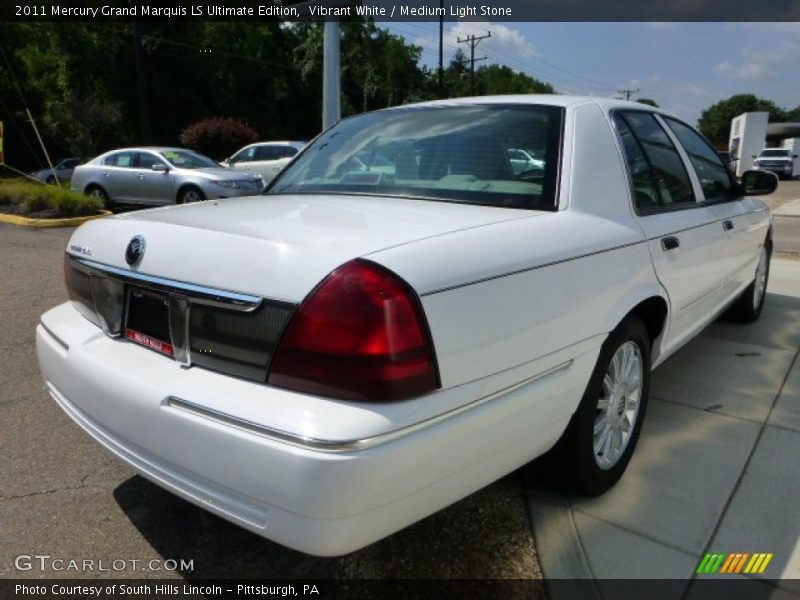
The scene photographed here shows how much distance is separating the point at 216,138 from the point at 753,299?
20.6 meters

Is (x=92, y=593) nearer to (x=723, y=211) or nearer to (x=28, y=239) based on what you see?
(x=723, y=211)


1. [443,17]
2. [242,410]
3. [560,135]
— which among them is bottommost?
[242,410]

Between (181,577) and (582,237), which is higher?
(582,237)

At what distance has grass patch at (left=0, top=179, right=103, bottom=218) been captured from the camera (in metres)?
11.2

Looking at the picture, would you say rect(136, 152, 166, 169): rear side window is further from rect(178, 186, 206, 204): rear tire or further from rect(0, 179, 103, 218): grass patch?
rect(0, 179, 103, 218): grass patch

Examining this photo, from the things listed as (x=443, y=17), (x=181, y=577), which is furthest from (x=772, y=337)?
(x=443, y=17)

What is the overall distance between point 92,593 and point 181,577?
0.28 meters

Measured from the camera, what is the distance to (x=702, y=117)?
360 ft

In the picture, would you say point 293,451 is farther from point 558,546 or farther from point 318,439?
point 558,546

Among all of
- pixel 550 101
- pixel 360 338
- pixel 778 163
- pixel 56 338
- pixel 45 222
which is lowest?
pixel 778 163

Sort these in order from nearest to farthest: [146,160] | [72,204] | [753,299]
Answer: [753,299] → [72,204] → [146,160]

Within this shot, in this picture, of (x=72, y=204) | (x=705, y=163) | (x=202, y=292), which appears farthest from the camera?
(x=72, y=204)

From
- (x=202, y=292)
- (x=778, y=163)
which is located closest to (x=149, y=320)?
(x=202, y=292)

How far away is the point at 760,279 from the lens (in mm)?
4957
